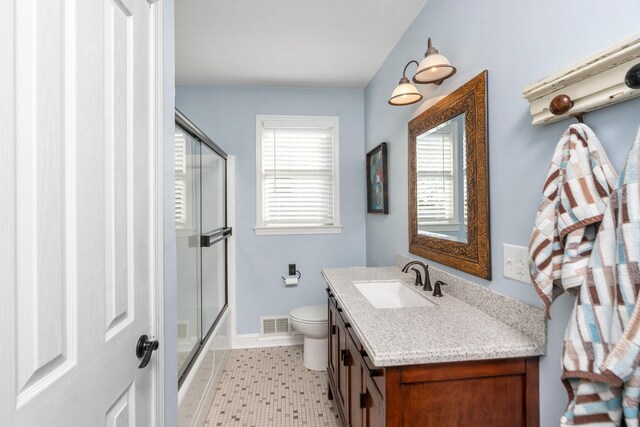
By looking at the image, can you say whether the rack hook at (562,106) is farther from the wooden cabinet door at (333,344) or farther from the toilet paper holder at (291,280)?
the toilet paper holder at (291,280)

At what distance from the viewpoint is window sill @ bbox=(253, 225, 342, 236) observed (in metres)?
3.07

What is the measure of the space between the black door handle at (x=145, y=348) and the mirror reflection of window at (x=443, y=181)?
1312 millimetres

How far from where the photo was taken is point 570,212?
0.84 meters

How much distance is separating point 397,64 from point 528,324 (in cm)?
188

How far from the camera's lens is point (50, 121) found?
620mm

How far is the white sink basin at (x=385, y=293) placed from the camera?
184cm

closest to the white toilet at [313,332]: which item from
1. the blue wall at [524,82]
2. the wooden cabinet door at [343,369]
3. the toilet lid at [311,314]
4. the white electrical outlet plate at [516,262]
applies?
the toilet lid at [311,314]

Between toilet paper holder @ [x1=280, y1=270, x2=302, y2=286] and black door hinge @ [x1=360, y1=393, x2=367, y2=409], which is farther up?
toilet paper holder @ [x1=280, y1=270, x2=302, y2=286]

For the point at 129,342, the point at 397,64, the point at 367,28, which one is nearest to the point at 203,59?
the point at 367,28

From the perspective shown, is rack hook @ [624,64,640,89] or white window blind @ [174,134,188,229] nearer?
rack hook @ [624,64,640,89]

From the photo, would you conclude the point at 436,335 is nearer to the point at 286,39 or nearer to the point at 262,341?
the point at 286,39

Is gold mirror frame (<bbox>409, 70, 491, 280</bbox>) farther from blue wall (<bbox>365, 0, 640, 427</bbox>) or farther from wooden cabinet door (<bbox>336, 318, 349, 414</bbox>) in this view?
wooden cabinet door (<bbox>336, 318, 349, 414</bbox>)

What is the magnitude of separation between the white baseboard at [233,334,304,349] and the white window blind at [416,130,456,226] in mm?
1852

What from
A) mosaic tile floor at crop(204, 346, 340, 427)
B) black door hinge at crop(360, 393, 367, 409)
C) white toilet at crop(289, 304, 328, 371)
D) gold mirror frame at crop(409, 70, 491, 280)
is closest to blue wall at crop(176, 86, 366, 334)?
mosaic tile floor at crop(204, 346, 340, 427)
